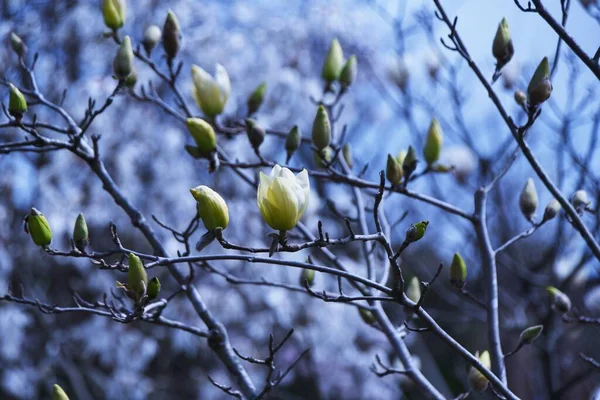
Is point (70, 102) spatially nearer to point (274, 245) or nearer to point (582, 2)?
point (582, 2)

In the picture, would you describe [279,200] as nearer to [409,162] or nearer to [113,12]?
[409,162]

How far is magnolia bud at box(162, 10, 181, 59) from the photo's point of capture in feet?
5.23

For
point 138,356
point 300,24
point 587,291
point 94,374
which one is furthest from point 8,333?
point 300,24

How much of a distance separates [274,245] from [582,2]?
3.91 feet

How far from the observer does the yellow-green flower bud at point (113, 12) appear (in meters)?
1.59

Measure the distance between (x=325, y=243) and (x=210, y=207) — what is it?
0.58 ft

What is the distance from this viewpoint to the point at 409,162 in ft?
4.47

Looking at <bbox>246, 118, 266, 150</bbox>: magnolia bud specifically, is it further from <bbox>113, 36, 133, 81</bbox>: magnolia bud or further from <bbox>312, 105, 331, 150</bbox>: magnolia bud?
<bbox>113, 36, 133, 81</bbox>: magnolia bud

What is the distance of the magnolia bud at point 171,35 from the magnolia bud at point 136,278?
0.75 meters

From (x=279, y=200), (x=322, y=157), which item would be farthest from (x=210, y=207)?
(x=322, y=157)

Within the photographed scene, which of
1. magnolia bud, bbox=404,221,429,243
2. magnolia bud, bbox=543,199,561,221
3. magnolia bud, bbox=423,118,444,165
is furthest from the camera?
magnolia bud, bbox=423,118,444,165

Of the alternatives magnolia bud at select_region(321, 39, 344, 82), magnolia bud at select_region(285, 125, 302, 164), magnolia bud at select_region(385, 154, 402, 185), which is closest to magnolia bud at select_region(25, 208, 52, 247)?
magnolia bud at select_region(285, 125, 302, 164)

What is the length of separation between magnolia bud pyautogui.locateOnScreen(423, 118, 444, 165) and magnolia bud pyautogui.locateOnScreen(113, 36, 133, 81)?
2.13ft

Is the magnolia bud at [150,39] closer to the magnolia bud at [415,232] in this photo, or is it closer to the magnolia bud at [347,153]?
the magnolia bud at [347,153]
